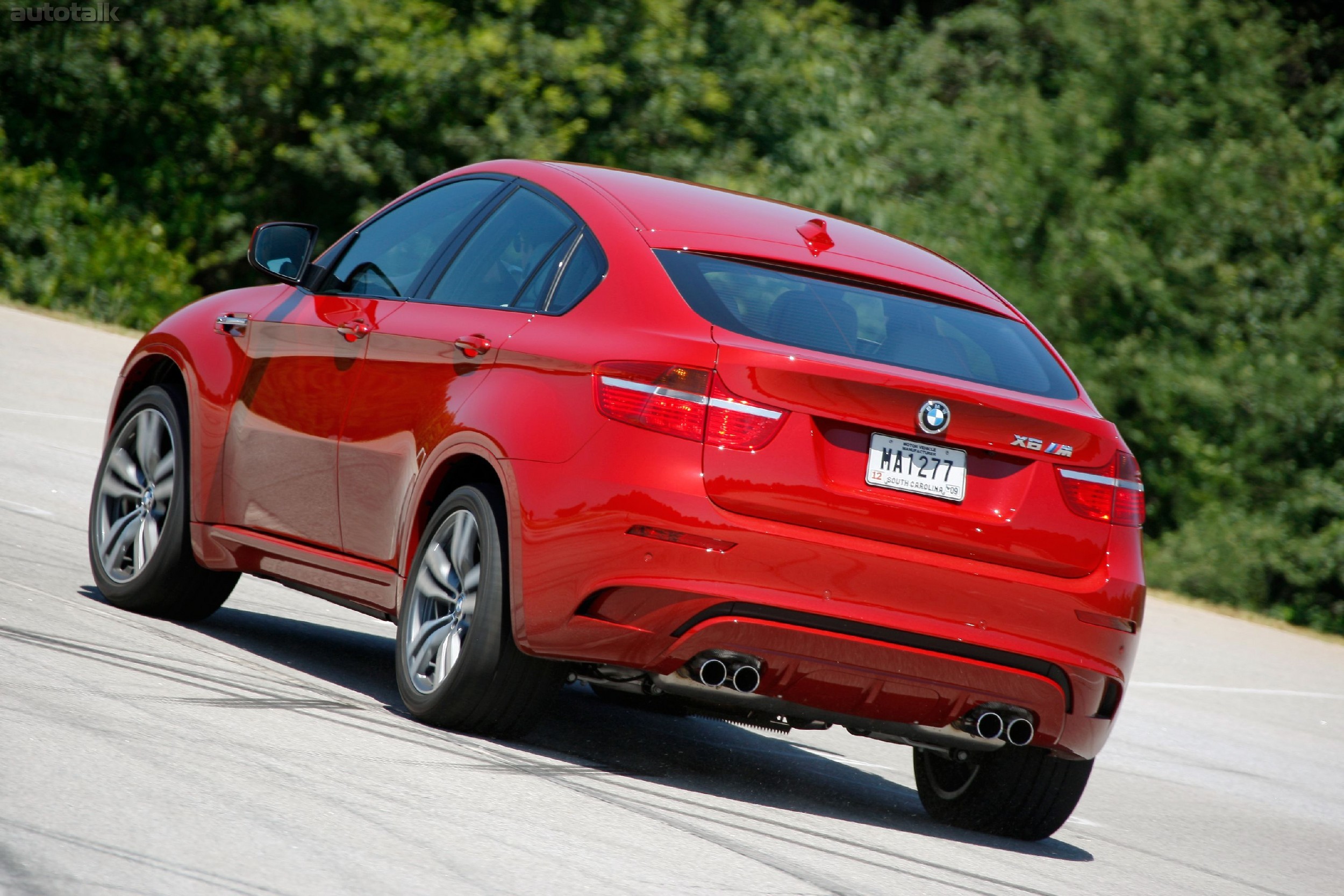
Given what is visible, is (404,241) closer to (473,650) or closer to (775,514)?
(473,650)

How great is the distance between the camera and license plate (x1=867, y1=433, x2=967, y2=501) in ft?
16.4

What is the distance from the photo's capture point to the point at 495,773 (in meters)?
4.96

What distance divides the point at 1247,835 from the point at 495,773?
328cm

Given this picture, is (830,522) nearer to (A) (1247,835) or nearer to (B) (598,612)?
(B) (598,612)

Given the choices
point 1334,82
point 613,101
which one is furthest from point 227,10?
point 1334,82

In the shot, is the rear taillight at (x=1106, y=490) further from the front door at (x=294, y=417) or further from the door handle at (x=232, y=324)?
the door handle at (x=232, y=324)

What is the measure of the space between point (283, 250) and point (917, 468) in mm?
2843

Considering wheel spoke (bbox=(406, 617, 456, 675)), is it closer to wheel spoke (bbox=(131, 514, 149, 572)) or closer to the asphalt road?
the asphalt road

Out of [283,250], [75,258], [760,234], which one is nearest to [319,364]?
[283,250]

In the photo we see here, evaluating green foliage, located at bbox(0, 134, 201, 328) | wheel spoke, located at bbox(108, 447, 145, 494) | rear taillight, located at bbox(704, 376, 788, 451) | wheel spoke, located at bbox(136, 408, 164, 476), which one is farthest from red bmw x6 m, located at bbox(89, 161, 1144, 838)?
green foliage, located at bbox(0, 134, 201, 328)

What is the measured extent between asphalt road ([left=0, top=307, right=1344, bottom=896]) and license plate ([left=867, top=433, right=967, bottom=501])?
100 cm

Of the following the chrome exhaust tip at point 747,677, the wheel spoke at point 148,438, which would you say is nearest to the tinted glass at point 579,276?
the chrome exhaust tip at point 747,677

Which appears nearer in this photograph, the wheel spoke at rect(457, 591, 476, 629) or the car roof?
the wheel spoke at rect(457, 591, 476, 629)

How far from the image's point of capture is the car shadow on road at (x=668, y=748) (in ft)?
18.4
